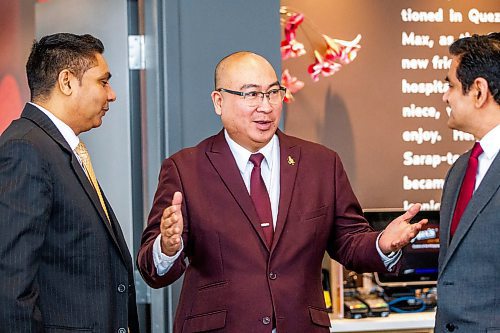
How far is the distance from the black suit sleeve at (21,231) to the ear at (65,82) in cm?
29

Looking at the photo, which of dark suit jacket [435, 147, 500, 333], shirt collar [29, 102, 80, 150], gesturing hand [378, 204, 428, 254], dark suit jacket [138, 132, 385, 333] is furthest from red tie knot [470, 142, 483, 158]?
shirt collar [29, 102, 80, 150]

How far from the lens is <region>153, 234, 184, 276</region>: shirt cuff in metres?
2.44

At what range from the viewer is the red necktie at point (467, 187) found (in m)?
2.56

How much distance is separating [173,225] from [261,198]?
37 centimetres

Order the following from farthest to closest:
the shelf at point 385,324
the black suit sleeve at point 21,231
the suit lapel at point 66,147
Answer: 1. the shelf at point 385,324
2. the suit lapel at point 66,147
3. the black suit sleeve at point 21,231

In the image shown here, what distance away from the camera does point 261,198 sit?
2.58 meters

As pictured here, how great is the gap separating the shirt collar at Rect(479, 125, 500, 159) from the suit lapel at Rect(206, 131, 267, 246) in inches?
28.0

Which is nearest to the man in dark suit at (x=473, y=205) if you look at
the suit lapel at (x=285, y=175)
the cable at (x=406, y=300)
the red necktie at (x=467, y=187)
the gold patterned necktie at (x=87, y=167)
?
the red necktie at (x=467, y=187)

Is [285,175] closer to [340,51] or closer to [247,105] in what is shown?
[247,105]

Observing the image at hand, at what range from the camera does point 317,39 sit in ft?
14.1

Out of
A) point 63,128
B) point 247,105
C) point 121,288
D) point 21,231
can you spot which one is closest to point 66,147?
point 63,128

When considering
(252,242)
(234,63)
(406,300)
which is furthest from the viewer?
(406,300)

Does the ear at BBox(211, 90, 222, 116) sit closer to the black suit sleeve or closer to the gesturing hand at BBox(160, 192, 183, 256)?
the gesturing hand at BBox(160, 192, 183, 256)

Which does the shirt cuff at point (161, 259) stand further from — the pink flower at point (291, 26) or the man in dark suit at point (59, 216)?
the pink flower at point (291, 26)
